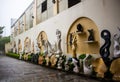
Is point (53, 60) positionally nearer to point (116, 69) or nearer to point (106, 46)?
point (106, 46)

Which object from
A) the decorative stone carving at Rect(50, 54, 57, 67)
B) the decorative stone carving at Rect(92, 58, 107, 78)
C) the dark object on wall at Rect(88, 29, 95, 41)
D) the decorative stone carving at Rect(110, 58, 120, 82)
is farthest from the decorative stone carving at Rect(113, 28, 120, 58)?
the decorative stone carving at Rect(50, 54, 57, 67)

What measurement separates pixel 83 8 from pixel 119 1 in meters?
2.32

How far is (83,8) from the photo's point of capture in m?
8.79

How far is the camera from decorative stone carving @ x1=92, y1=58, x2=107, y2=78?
21.5ft

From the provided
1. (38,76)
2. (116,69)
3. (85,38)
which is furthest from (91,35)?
(38,76)

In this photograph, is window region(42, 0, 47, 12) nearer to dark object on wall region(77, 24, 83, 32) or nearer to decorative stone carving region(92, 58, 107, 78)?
dark object on wall region(77, 24, 83, 32)

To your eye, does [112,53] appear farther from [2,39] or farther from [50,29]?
[2,39]

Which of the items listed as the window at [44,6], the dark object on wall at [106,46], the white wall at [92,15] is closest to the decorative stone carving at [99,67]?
the dark object on wall at [106,46]

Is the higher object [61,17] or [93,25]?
[61,17]

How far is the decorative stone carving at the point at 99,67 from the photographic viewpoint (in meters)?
6.54

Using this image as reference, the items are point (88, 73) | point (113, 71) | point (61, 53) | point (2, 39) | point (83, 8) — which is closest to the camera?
point (113, 71)

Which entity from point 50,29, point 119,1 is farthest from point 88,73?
point 50,29

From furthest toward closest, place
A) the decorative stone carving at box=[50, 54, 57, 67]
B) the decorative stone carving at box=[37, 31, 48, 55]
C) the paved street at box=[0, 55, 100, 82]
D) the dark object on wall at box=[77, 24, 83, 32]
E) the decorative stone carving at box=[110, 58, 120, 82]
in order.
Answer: the decorative stone carving at box=[37, 31, 48, 55]
the decorative stone carving at box=[50, 54, 57, 67]
the dark object on wall at box=[77, 24, 83, 32]
the paved street at box=[0, 55, 100, 82]
the decorative stone carving at box=[110, 58, 120, 82]

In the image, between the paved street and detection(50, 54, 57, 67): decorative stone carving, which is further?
detection(50, 54, 57, 67): decorative stone carving
